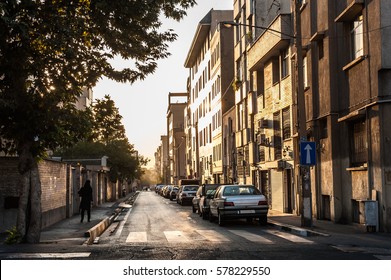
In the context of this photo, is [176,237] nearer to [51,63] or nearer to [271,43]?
[51,63]

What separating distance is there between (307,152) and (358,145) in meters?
2.53

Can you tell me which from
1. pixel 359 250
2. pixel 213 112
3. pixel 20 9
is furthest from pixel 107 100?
pixel 213 112

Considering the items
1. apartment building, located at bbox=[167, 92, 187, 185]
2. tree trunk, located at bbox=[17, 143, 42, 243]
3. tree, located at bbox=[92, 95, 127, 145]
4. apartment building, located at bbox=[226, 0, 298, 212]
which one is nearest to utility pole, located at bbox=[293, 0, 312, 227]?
apartment building, located at bbox=[226, 0, 298, 212]

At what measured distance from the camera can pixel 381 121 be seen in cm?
1758

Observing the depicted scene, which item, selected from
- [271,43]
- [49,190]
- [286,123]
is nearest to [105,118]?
[49,190]

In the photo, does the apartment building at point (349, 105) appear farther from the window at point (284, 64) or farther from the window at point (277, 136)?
the window at point (277, 136)

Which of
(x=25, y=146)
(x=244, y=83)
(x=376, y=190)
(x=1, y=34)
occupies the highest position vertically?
(x=244, y=83)

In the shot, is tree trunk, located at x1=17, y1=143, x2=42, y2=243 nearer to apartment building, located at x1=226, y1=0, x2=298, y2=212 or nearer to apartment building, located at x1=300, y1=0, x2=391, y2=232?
apartment building, located at x1=300, y1=0, x2=391, y2=232

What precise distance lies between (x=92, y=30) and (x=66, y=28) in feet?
5.62

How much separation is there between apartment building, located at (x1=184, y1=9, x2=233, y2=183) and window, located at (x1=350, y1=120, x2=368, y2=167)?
33867mm

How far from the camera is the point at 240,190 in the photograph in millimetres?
23047

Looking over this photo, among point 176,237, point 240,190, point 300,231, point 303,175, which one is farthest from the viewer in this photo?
point 240,190

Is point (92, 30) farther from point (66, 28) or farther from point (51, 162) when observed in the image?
point (51, 162)

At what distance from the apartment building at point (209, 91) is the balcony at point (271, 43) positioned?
19.5 m
